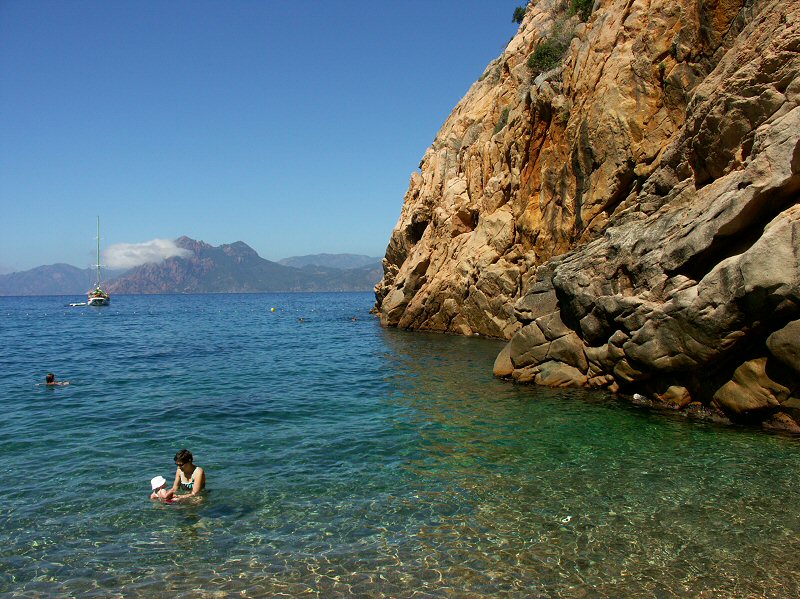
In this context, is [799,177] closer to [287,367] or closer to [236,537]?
[236,537]

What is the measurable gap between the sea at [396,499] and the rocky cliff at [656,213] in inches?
71.1

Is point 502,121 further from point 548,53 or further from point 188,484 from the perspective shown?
point 188,484

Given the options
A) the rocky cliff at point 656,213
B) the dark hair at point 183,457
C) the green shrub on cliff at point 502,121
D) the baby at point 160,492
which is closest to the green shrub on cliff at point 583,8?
the rocky cliff at point 656,213

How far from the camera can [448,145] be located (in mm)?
54000

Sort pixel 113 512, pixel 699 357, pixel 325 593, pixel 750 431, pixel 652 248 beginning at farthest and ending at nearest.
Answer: pixel 652 248, pixel 699 357, pixel 750 431, pixel 113 512, pixel 325 593

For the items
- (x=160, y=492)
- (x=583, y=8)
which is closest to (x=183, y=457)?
(x=160, y=492)

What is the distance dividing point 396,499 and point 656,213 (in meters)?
15.3

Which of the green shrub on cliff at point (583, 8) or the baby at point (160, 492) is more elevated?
the green shrub on cliff at point (583, 8)

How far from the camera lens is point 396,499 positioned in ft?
38.7

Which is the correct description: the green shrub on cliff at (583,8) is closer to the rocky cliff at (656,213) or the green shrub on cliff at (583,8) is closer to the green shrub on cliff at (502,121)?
the rocky cliff at (656,213)

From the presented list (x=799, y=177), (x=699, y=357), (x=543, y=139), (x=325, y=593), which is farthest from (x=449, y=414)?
(x=543, y=139)

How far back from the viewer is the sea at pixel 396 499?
8.71 metres

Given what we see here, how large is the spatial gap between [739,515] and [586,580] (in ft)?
13.5

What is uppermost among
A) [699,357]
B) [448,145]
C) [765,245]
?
[448,145]
